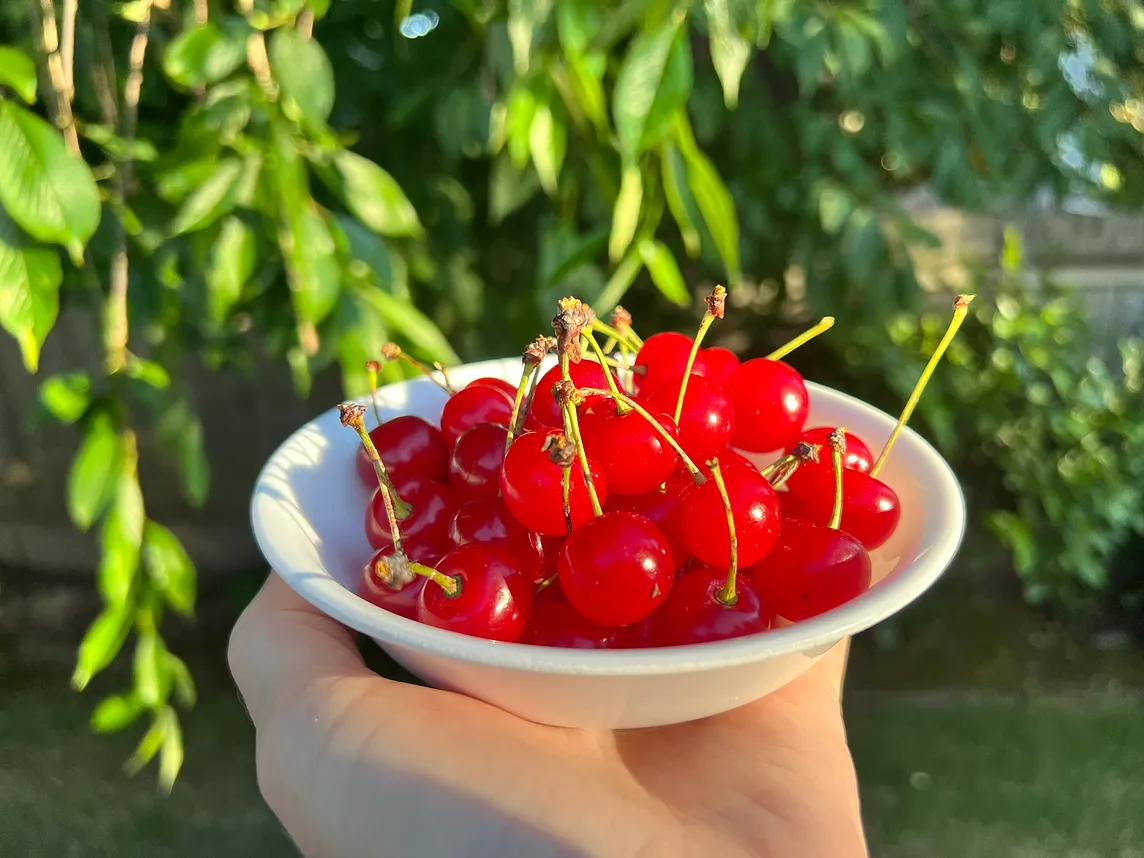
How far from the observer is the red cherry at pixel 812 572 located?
586mm

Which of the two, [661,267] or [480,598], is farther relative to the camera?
[661,267]

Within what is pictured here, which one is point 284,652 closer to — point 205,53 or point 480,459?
point 480,459

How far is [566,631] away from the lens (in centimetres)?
60

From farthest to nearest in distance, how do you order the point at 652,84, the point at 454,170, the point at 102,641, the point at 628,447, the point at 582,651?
the point at 454,170 < the point at 102,641 < the point at 652,84 < the point at 628,447 < the point at 582,651

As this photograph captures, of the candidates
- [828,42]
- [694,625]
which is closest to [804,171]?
[828,42]

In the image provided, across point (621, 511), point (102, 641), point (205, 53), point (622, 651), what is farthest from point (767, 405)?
point (102, 641)

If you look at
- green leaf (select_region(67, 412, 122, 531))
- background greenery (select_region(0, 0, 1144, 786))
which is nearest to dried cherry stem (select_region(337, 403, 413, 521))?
background greenery (select_region(0, 0, 1144, 786))

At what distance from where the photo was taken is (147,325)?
0.94 metres

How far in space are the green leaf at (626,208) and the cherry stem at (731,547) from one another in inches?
13.4

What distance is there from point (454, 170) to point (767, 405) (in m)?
0.67

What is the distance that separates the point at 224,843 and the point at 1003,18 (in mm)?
1659

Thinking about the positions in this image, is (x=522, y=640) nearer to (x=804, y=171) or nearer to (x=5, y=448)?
(x=804, y=171)

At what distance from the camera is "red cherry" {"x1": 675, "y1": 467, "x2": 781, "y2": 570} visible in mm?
580

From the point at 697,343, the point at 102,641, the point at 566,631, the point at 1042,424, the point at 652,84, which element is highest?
the point at 652,84
